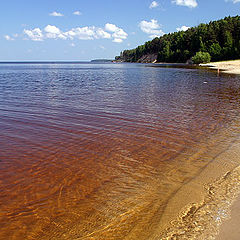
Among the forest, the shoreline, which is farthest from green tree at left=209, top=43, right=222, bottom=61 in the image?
the shoreline

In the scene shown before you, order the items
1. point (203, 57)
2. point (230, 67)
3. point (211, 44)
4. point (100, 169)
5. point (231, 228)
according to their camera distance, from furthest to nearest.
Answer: point (211, 44) < point (203, 57) < point (230, 67) < point (100, 169) < point (231, 228)

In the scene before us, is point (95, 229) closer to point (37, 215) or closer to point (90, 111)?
point (37, 215)

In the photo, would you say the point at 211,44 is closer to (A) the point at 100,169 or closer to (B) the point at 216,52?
(B) the point at 216,52

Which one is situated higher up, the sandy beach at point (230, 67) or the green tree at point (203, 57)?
the green tree at point (203, 57)

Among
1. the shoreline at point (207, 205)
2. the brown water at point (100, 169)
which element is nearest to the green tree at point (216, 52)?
the brown water at point (100, 169)

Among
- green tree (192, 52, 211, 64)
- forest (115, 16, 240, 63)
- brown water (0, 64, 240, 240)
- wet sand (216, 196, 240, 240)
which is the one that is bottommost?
brown water (0, 64, 240, 240)

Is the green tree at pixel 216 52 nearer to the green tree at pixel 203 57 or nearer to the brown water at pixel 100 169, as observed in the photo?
the green tree at pixel 203 57

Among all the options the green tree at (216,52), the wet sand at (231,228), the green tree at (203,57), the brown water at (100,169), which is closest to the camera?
the wet sand at (231,228)

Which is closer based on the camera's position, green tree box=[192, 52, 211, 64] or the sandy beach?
the sandy beach

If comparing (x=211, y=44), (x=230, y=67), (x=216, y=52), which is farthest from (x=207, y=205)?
(x=211, y=44)

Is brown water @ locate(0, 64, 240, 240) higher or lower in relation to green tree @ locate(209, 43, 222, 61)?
lower

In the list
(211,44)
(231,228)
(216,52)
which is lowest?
(231,228)

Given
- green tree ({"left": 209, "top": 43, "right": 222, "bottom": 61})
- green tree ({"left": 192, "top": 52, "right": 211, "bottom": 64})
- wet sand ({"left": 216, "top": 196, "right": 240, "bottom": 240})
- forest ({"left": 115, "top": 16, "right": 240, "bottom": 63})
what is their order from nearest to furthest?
1. wet sand ({"left": 216, "top": 196, "right": 240, "bottom": 240})
2. forest ({"left": 115, "top": 16, "right": 240, "bottom": 63})
3. green tree ({"left": 192, "top": 52, "right": 211, "bottom": 64})
4. green tree ({"left": 209, "top": 43, "right": 222, "bottom": 61})

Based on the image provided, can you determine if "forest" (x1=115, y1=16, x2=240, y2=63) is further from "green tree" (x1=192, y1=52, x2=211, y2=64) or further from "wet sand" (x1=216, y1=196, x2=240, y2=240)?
"wet sand" (x1=216, y1=196, x2=240, y2=240)
